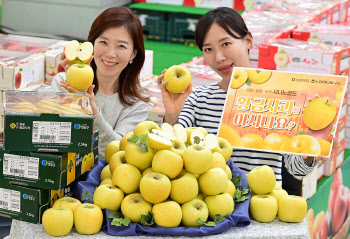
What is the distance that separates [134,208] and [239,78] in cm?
75

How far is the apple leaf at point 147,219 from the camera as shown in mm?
1999

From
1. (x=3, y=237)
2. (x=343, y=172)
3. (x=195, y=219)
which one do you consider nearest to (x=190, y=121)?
(x=195, y=219)

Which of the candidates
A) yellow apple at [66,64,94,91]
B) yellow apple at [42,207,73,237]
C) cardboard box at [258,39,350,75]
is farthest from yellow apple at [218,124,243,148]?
cardboard box at [258,39,350,75]

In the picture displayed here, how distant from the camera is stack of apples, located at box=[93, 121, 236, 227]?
200 centimetres

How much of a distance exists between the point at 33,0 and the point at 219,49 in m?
5.19

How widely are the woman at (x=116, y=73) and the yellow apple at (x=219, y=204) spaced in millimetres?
978

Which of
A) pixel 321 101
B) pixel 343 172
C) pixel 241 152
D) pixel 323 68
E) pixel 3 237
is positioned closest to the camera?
pixel 321 101

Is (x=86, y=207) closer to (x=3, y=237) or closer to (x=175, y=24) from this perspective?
(x=3, y=237)

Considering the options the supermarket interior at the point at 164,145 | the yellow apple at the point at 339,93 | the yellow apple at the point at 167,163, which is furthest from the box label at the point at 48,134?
the yellow apple at the point at 339,93

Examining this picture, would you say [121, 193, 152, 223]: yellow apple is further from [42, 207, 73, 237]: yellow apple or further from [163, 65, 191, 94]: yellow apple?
[163, 65, 191, 94]: yellow apple

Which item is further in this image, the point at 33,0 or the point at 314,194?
the point at 33,0

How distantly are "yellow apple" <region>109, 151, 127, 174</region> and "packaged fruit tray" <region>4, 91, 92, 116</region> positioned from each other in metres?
0.21

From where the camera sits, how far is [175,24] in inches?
287

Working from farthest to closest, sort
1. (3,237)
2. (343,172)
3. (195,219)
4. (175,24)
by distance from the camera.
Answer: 1. (175,24)
2. (343,172)
3. (3,237)
4. (195,219)
